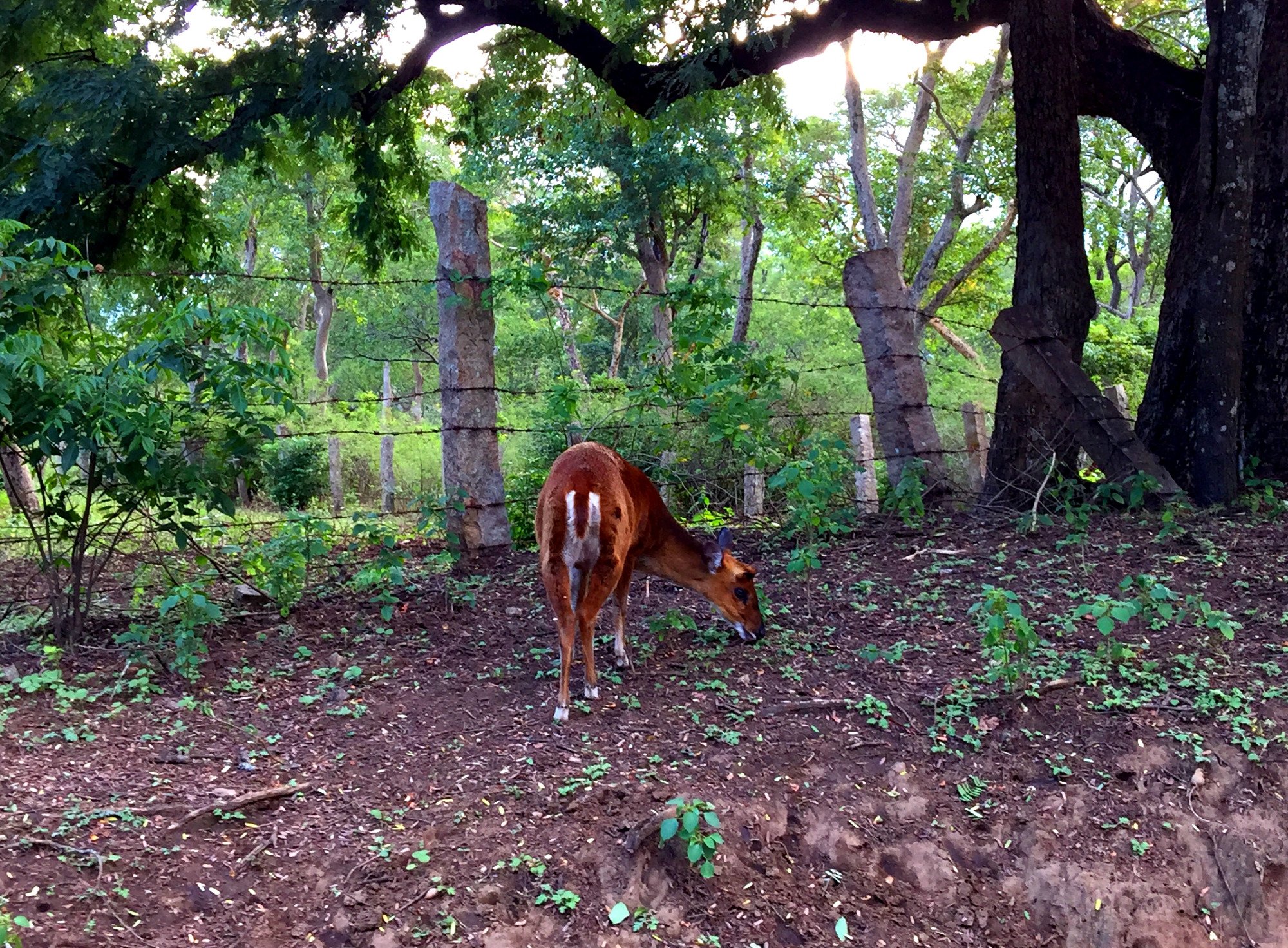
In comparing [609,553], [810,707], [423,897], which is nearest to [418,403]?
[609,553]

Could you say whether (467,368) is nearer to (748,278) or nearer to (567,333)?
(748,278)

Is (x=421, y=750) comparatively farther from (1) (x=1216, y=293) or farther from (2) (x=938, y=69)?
(2) (x=938, y=69)

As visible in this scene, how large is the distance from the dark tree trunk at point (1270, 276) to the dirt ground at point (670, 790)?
236 centimetres

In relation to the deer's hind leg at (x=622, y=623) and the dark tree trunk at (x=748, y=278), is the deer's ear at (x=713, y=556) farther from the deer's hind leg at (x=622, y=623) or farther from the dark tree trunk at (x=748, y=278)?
the dark tree trunk at (x=748, y=278)

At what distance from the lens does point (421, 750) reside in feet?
15.1

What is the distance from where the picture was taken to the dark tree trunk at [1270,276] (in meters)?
7.52

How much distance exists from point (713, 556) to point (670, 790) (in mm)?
1828

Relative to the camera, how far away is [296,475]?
1867cm

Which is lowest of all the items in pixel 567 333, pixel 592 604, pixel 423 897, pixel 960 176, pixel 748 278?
pixel 423 897

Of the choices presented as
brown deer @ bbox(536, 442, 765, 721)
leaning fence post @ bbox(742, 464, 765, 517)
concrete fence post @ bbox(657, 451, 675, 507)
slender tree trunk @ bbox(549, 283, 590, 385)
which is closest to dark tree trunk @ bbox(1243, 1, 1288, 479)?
leaning fence post @ bbox(742, 464, 765, 517)

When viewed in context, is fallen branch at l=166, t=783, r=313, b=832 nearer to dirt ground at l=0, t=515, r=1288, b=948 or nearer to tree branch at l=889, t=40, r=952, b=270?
dirt ground at l=0, t=515, r=1288, b=948

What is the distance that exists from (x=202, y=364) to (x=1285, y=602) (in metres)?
5.69

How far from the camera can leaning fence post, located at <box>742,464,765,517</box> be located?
27.4 ft

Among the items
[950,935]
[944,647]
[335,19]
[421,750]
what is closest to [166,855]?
[421,750]
